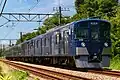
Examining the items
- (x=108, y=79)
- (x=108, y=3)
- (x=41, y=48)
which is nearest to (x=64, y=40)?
(x=108, y=79)

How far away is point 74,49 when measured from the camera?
19.5 m

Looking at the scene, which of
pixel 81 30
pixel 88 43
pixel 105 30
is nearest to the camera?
pixel 88 43

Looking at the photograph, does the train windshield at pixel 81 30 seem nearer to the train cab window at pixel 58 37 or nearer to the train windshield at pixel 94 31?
the train windshield at pixel 94 31

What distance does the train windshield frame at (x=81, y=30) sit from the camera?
19641mm

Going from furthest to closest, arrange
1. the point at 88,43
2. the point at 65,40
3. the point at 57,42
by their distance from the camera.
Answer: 1. the point at 57,42
2. the point at 65,40
3. the point at 88,43

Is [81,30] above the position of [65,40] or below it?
above

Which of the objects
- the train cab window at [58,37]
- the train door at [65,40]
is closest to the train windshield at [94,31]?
the train door at [65,40]

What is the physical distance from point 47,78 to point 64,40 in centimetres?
460

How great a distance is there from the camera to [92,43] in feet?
64.6

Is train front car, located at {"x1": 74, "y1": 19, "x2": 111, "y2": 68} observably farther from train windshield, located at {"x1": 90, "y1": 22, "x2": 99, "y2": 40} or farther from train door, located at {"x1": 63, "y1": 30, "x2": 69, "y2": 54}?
train door, located at {"x1": 63, "y1": 30, "x2": 69, "y2": 54}

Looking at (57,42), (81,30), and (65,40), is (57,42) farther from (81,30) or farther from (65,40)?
(81,30)

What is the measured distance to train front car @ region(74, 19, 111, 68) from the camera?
63.6ft

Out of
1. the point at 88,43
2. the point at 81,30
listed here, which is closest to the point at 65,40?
the point at 81,30

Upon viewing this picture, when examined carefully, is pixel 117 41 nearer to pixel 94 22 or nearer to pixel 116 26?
pixel 116 26
